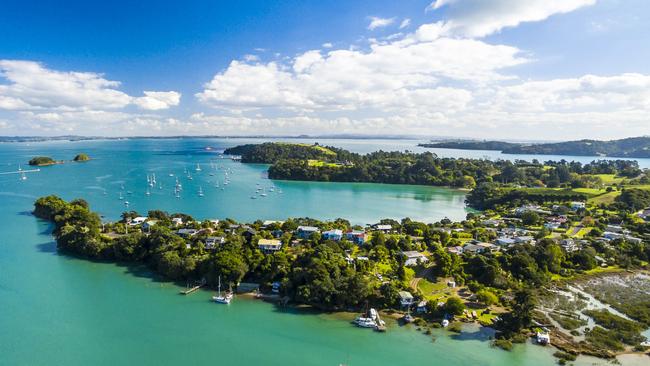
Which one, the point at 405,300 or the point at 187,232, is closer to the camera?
the point at 405,300

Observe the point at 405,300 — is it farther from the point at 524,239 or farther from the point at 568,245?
the point at 568,245

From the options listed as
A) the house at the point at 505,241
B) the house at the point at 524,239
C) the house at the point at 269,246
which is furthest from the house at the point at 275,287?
the house at the point at 524,239

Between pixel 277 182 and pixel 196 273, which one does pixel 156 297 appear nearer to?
pixel 196 273

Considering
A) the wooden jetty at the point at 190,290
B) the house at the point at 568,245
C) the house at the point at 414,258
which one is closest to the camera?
the wooden jetty at the point at 190,290

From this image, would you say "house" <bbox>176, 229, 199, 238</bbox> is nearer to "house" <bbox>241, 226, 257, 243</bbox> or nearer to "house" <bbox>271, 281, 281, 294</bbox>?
"house" <bbox>241, 226, 257, 243</bbox>

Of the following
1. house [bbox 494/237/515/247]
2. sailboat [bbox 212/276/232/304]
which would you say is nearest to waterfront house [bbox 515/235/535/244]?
house [bbox 494/237/515/247]

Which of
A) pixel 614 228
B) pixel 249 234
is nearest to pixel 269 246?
pixel 249 234

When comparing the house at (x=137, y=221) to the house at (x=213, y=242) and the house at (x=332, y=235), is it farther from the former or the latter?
the house at (x=332, y=235)

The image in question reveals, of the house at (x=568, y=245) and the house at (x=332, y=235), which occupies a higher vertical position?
the house at (x=332, y=235)

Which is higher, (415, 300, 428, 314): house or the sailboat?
(415, 300, 428, 314): house
